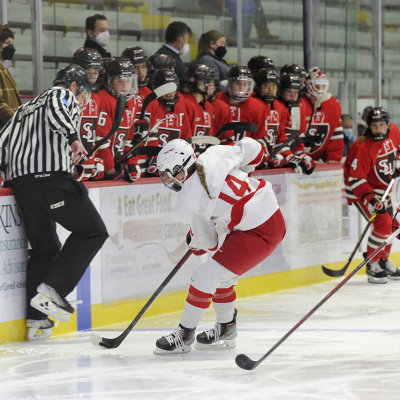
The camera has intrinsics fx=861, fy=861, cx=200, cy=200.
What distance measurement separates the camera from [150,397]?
315 cm

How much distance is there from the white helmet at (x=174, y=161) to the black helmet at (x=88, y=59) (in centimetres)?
125

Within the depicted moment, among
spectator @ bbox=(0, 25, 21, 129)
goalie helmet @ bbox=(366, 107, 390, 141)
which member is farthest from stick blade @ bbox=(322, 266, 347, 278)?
spectator @ bbox=(0, 25, 21, 129)

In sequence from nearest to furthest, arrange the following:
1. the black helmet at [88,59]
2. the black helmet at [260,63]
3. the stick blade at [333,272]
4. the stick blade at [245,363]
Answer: the stick blade at [245,363] → the black helmet at [88,59] → the stick blade at [333,272] → the black helmet at [260,63]

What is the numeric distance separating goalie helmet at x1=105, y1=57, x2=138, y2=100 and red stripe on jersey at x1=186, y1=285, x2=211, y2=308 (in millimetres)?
1561

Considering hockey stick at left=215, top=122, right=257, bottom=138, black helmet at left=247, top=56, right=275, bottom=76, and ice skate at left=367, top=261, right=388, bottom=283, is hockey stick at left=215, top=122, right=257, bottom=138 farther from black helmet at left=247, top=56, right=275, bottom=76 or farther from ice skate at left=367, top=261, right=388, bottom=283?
ice skate at left=367, top=261, right=388, bottom=283

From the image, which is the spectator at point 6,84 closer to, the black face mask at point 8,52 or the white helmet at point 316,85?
the black face mask at point 8,52

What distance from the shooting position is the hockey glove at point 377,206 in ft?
19.3

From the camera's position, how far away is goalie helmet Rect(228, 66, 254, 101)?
18.7 ft

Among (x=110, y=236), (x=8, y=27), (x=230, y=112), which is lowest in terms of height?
(x=110, y=236)

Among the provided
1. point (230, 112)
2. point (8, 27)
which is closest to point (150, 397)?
point (8, 27)

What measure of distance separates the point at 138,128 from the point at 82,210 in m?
1.07

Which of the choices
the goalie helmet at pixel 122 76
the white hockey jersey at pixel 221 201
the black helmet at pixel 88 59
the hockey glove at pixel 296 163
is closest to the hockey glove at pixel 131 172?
the goalie helmet at pixel 122 76

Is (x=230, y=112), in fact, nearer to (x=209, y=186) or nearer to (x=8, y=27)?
(x=8, y=27)

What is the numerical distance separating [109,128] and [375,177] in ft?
7.07
